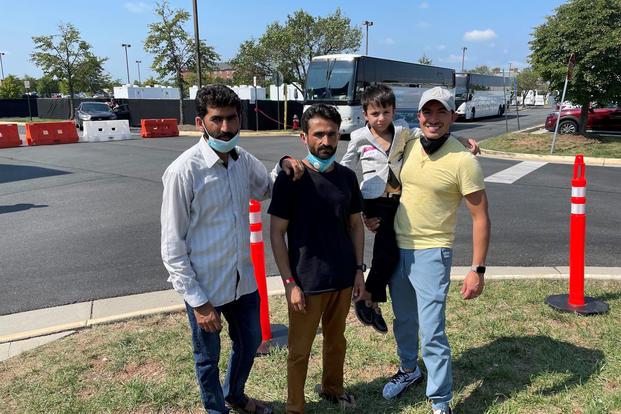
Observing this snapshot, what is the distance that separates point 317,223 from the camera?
2561 millimetres

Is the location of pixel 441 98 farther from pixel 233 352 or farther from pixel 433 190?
pixel 233 352

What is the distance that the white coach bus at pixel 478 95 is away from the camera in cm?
3372

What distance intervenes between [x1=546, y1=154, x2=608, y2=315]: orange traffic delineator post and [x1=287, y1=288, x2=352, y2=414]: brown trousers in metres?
2.40

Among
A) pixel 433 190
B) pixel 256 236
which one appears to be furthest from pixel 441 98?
pixel 256 236

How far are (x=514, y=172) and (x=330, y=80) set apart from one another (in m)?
9.73

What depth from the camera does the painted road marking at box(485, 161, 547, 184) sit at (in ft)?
37.2

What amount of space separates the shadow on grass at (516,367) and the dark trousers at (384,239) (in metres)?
0.94

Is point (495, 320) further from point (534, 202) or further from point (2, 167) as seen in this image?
point (2, 167)

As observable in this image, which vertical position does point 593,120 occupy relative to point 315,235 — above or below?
above

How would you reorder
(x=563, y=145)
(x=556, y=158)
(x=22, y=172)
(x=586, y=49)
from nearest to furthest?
Answer: (x=22, y=172) < (x=556, y=158) < (x=586, y=49) < (x=563, y=145)

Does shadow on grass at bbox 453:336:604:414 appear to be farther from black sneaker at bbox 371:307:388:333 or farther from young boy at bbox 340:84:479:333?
young boy at bbox 340:84:479:333

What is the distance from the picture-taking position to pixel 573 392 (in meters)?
3.06

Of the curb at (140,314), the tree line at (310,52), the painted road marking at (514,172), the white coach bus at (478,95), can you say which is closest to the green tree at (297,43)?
the tree line at (310,52)

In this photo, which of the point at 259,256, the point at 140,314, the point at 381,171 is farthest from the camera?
the point at 140,314
